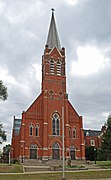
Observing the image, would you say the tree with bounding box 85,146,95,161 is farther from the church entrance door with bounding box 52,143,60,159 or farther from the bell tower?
the bell tower

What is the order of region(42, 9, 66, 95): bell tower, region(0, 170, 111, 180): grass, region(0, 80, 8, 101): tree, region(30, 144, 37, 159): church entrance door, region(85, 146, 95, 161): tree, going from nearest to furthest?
region(0, 170, 111, 180): grass < region(0, 80, 8, 101): tree < region(30, 144, 37, 159): church entrance door < region(42, 9, 66, 95): bell tower < region(85, 146, 95, 161): tree

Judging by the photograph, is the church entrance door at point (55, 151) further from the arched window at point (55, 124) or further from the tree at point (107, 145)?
the tree at point (107, 145)

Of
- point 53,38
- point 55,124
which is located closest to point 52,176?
point 55,124

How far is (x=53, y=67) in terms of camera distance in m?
62.8

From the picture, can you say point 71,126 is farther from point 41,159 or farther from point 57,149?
point 41,159

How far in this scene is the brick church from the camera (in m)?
55.7

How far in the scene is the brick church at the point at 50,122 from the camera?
55719 mm

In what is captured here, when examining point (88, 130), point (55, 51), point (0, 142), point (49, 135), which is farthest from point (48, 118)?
point (88, 130)

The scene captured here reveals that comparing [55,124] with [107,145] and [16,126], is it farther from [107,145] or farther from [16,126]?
[16,126]

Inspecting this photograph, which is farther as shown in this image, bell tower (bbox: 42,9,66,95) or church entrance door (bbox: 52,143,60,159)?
bell tower (bbox: 42,9,66,95)

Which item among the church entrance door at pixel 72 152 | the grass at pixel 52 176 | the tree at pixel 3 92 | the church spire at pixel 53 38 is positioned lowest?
the grass at pixel 52 176

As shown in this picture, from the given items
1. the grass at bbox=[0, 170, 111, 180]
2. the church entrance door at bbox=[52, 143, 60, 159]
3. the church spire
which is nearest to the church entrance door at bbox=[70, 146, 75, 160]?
the church entrance door at bbox=[52, 143, 60, 159]

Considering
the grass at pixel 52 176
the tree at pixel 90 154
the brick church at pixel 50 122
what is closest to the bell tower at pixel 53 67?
the brick church at pixel 50 122

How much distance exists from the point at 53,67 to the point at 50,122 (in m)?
13.7
